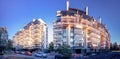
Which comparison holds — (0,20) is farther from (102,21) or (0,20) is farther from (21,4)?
(102,21)

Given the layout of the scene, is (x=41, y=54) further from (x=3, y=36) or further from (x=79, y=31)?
(x=3, y=36)

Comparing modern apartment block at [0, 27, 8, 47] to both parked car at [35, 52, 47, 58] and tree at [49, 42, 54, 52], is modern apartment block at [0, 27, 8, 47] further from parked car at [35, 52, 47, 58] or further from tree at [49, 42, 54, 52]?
tree at [49, 42, 54, 52]

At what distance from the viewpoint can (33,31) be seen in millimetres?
6195

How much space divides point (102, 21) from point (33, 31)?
1363 millimetres

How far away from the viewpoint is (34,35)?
6.16m

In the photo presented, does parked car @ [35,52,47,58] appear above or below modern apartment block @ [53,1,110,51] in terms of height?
below

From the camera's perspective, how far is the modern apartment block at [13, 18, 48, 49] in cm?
611

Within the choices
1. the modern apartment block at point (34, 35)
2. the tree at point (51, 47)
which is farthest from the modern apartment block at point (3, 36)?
the tree at point (51, 47)

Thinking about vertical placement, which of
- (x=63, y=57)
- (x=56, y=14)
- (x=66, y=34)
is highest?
(x=56, y=14)

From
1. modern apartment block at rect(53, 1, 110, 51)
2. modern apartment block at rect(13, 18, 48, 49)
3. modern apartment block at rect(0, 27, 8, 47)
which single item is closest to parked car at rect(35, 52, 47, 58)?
modern apartment block at rect(13, 18, 48, 49)

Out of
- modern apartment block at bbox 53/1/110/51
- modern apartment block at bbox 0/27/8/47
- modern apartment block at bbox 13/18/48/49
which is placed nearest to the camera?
modern apartment block at bbox 53/1/110/51

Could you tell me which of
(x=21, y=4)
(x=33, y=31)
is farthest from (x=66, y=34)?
(x=21, y=4)

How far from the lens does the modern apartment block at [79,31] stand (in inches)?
231

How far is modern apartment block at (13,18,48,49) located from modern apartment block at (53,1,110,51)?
0.91 feet
